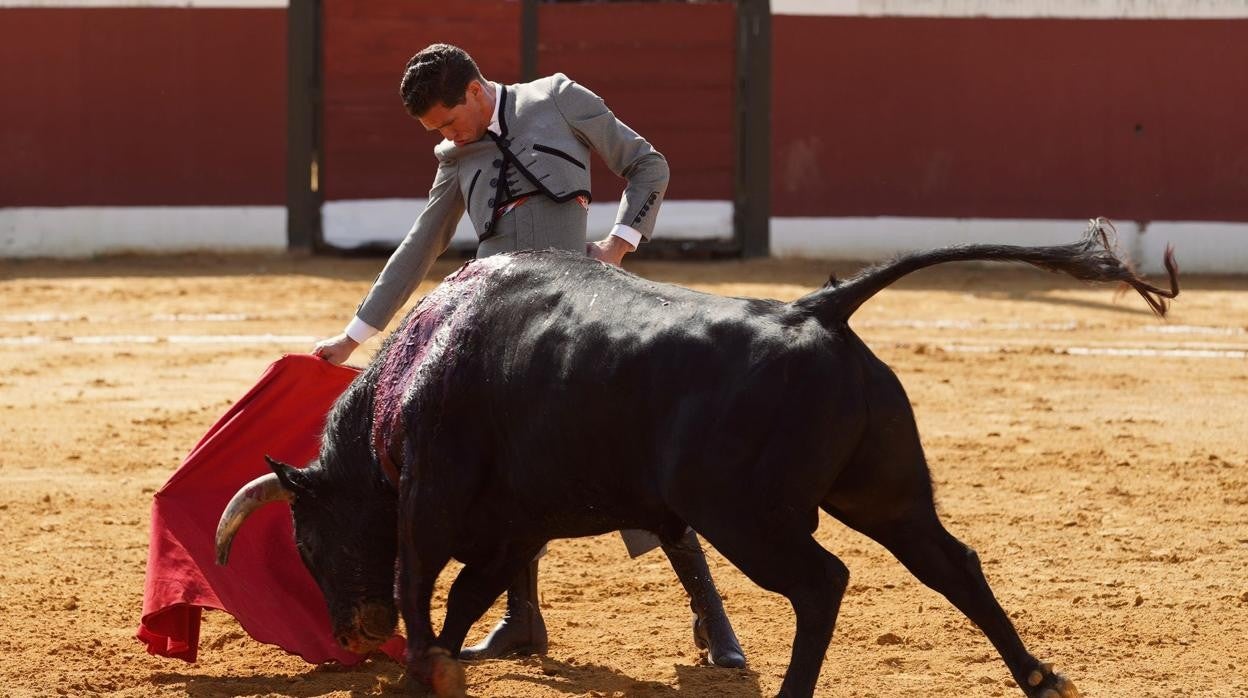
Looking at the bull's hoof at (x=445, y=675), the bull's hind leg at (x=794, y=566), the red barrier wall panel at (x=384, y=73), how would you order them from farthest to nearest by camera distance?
the red barrier wall panel at (x=384, y=73) < the bull's hoof at (x=445, y=675) < the bull's hind leg at (x=794, y=566)

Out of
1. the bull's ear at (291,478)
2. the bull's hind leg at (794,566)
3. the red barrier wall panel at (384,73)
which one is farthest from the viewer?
the red barrier wall panel at (384,73)

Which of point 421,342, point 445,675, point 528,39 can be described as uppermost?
point 528,39

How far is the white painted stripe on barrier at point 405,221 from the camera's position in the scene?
1164 centimetres

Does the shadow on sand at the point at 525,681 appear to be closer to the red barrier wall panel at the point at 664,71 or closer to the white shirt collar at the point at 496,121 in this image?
the white shirt collar at the point at 496,121

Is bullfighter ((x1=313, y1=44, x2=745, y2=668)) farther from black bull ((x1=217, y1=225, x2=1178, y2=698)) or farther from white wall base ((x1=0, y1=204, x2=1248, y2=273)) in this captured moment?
white wall base ((x1=0, y1=204, x2=1248, y2=273))

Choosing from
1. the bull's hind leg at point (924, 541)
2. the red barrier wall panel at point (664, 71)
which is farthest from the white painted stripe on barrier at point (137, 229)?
the bull's hind leg at point (924, 541)

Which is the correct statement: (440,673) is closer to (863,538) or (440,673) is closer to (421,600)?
(421,600)

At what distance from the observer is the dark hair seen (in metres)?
3.49

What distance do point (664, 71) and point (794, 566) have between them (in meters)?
9.09

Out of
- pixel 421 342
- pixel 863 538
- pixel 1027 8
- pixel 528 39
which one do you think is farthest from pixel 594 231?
pixel 421 342

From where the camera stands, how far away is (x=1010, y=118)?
11594 mm

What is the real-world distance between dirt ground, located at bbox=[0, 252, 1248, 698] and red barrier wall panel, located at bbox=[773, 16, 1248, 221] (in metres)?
1.79

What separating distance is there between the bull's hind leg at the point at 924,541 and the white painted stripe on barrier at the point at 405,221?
8.61 meters

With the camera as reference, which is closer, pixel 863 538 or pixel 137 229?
pixel 863 538
